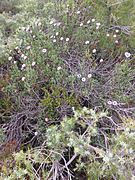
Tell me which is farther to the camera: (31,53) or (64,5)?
(64,5)

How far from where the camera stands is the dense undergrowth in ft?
6.45

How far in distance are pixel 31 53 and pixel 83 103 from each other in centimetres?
58

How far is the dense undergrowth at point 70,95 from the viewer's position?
1967mm

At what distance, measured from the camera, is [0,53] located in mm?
2680

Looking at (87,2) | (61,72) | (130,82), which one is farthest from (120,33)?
(61,72)

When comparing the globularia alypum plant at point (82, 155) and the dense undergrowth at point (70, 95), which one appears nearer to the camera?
the globularia alypum plant at point (82, 155)

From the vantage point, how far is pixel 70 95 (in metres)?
2.45

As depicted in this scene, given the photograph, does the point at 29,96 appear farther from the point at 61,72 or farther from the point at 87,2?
the point at 87,2

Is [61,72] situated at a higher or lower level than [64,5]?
lower

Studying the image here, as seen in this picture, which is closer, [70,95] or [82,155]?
[82,155]

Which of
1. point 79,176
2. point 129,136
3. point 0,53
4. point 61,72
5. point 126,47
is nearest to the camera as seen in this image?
point 129,136

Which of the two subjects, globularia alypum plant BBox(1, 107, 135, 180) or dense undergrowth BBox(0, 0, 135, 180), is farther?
dense undergrowth BBox(0, 0, 135, 180)

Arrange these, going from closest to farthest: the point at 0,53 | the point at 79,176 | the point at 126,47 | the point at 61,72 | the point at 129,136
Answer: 1. the point at 129,136
2. the point at 79,176
3. the point at 61,72
4. the point at 0,53
5. the point at 126,47

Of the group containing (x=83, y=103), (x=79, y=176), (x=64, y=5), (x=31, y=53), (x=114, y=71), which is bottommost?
(x=79, y=176)
